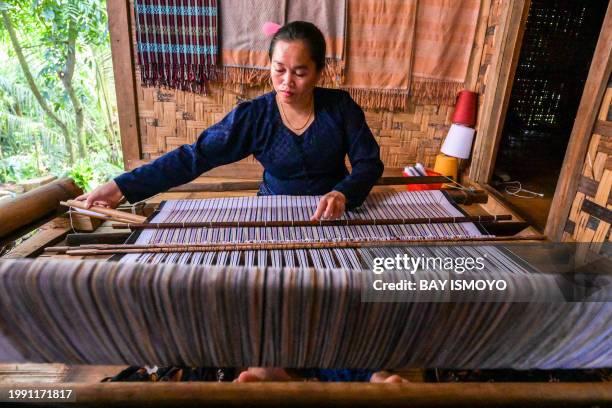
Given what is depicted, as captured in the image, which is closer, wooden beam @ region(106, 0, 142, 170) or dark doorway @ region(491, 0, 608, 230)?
wooden beam @ region(106, 0, 142, 170)

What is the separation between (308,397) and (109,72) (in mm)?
6060

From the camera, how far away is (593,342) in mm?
695

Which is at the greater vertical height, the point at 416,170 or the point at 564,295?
the point at 564,295

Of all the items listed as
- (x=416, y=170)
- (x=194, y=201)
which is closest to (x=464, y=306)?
(x=194, y=201)

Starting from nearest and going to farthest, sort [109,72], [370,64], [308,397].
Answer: [308,397], [370,64], [109,72]

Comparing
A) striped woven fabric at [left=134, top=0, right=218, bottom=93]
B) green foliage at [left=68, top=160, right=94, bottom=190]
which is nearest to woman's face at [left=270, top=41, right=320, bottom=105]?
striped woven fabric at [left=134, top=0, right=218, bottom=93]

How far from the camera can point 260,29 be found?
3.30m

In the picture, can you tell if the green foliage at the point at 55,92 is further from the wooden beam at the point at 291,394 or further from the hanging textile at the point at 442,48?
the wooden beam at the point at 291,394

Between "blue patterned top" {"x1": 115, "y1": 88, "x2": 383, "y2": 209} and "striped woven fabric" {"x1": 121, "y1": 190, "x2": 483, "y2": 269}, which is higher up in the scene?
"blue patterned top" {"x1": 115, "y1": 88, "x2": 383, "y2": 209}

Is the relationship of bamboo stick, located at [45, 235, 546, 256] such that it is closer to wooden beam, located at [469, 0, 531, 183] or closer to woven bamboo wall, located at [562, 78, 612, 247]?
woven bamboo wall, located at [562, 78, 612, 247]

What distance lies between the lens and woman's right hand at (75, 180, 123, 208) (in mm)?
1332

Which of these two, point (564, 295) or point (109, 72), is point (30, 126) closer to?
point (109, 72)

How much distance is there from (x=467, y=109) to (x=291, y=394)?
11.5 ft

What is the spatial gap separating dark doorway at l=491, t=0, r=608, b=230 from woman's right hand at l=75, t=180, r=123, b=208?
3.40 m
